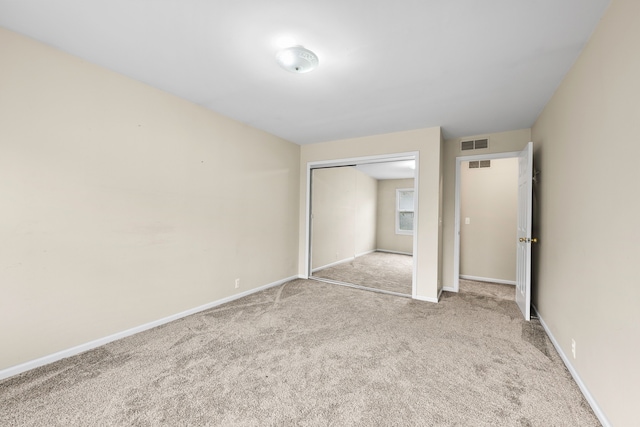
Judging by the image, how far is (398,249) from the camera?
7.86 metres

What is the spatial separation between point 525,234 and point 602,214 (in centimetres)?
166

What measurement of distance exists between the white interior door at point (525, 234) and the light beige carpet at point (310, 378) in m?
0.36

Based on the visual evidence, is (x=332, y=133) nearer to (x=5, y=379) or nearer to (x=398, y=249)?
(x=5, y=379)

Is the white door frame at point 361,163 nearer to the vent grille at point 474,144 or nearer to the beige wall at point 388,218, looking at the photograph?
the vent grille at point 474,144

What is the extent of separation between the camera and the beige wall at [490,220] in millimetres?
4508

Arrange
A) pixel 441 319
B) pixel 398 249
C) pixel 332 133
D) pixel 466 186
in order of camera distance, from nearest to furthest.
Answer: pixel 441 319 < pixel 332 133 < pixel 466 186 < pixel 398 249

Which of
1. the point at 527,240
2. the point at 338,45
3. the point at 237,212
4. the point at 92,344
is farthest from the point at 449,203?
the point at 92,344

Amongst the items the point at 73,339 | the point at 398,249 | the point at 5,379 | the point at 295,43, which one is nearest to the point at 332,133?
the point at 295,43

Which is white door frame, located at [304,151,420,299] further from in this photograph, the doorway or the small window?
the small window

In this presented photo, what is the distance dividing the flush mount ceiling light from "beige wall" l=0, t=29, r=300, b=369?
4.88ft

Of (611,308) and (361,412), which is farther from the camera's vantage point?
(361,412)

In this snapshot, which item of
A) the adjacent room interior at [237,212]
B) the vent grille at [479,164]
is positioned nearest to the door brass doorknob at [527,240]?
the adjacent room interior at [237,212]

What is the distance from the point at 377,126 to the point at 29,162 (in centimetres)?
348

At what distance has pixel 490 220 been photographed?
465 centimetres
